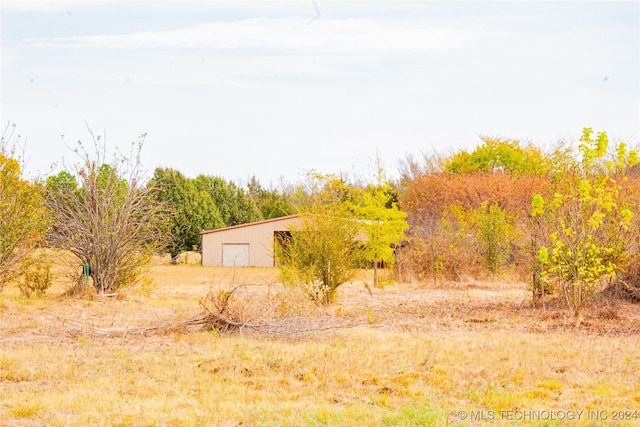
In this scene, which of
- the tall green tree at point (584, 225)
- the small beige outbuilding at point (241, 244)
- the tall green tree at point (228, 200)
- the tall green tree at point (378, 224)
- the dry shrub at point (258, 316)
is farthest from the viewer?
the tall green tree at point (228, 200)

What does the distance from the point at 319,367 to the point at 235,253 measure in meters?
37.5

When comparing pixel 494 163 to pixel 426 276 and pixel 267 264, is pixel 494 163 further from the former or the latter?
pixel 426 276

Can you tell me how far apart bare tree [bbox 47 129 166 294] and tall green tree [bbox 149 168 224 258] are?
2899cm

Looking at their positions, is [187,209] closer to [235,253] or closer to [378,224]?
[235,253]

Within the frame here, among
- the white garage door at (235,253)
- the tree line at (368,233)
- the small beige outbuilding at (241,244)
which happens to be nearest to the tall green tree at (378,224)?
the tree line at (368,233)

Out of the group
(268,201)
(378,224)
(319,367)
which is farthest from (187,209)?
(319,367)

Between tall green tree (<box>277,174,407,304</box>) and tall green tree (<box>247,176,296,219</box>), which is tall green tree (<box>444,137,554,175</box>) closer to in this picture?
tall green tree (<box>247,176,296,219</box>)

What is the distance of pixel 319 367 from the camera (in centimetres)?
1040

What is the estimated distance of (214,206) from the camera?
54.4 m

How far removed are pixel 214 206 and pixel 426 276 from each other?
27.3m

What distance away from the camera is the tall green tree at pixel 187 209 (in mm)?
51406

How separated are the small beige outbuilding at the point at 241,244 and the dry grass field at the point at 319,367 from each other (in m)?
28.8

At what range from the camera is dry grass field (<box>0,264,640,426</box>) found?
807 cm

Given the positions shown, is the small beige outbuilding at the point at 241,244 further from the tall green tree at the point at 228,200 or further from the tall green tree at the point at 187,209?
the tall green tree at the point at 228,200
